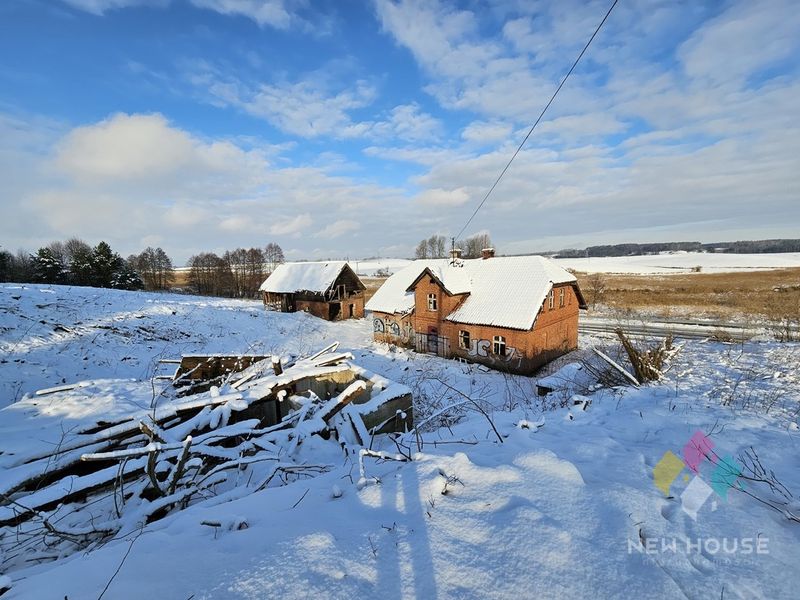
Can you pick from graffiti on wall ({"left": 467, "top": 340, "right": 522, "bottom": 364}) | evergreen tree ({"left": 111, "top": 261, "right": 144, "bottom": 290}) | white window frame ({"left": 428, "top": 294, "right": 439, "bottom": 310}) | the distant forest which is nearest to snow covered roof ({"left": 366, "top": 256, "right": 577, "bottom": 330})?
white window frame ({"left": 428, "top": 294, "right": 439, "bottom": 310})

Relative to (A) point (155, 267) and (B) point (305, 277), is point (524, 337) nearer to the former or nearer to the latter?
(B) point (305, 277)

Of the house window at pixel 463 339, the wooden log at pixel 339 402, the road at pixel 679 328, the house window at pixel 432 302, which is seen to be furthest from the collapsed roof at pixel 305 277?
the wooden log at pixel 339 402

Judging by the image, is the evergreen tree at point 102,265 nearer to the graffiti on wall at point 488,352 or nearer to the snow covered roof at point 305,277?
the snow covered roof at point 305,277

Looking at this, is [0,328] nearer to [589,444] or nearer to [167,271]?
[589,444]

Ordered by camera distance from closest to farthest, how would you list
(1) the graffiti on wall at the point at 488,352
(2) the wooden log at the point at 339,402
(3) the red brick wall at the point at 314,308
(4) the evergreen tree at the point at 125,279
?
(2) the wooden log at the point at 339,402
(1) the graffiti on wall at the point at 488,352
(3) the red brick wall at the point at 314,308
(4) the evergreen tree at the point at 125,279

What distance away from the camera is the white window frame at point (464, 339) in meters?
21.9

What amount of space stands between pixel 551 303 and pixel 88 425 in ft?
69.9

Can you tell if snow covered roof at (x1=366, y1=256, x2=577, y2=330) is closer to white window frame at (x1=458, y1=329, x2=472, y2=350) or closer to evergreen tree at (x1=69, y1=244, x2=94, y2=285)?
white window frame at (x1=458, y1=329, x2=472, y2=350)

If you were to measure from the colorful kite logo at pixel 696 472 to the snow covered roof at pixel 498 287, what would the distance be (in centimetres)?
1575

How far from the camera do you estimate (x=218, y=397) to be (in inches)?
256

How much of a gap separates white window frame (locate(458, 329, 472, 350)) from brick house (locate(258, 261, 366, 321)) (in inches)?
658

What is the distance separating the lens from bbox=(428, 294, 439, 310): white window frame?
23203mm

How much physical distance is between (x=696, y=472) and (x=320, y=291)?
32.9 metres

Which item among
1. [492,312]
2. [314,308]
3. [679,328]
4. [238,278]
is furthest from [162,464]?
[238,278]
